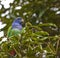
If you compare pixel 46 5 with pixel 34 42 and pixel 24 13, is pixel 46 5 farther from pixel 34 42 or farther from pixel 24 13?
pixel 34 42

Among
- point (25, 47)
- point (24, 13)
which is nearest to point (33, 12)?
point (24, 13)

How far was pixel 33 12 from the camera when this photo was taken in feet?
4.29

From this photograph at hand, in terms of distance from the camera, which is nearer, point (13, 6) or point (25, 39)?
point (25, 39)

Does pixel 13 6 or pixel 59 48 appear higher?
pixel 13 6

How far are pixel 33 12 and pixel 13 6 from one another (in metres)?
0.09

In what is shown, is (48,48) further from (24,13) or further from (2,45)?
(24,13)

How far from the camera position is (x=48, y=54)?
0.77 m

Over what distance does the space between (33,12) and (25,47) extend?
53 cm

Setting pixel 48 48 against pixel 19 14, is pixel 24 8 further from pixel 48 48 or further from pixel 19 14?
pixel 48 48

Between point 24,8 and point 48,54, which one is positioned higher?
point 24,8

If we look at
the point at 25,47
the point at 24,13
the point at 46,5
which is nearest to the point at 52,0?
the point at 46,5

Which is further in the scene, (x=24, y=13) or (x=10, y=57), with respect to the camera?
(x=24, y=13)

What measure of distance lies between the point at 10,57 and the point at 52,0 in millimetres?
573

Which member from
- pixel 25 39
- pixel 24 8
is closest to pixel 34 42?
pixel 25 39
